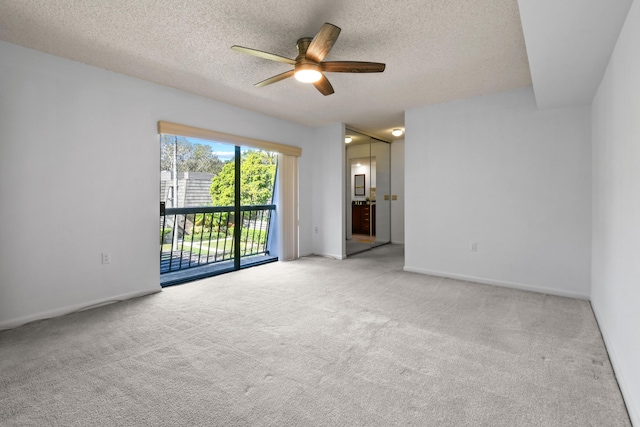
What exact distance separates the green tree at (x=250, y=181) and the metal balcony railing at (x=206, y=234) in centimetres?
13

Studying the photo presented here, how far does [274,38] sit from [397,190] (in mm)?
5115

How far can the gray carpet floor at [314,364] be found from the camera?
1.56 meters

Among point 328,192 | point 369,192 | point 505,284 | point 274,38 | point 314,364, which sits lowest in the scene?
point 314,364

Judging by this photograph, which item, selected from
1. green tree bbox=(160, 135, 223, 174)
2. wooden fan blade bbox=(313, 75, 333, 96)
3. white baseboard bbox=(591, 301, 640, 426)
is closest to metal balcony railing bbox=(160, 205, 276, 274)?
green tree bbox=(160, 135, 223, 174)

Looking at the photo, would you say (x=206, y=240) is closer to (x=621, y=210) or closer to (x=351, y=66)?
(x=351, y=66)

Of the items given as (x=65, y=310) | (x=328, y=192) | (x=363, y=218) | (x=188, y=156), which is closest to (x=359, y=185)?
(x=363, y=218)

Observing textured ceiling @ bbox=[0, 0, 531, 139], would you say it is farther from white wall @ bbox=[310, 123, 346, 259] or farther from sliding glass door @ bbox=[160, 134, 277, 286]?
white wall @ bbox=[310, 123, 346, 259]

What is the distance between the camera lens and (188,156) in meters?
4.12

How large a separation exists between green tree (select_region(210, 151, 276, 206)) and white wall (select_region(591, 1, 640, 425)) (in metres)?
4.16

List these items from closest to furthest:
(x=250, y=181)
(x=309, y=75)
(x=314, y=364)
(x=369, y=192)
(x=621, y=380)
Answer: (x=621, y=380)
(x=314, y=364)
(x=309, y=75)
(x=250, y=181)
(x=369, y=192)

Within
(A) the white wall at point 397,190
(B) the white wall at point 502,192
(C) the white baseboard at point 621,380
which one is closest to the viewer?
(C) the white baseboard at point 621,380

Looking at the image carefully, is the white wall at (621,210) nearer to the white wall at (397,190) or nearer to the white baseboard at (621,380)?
the white baseboard at (621,380)

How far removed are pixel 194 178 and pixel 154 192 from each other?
2.51 feet

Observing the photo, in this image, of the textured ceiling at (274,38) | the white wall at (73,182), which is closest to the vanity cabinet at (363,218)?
the textured ceiling at (274,38)
